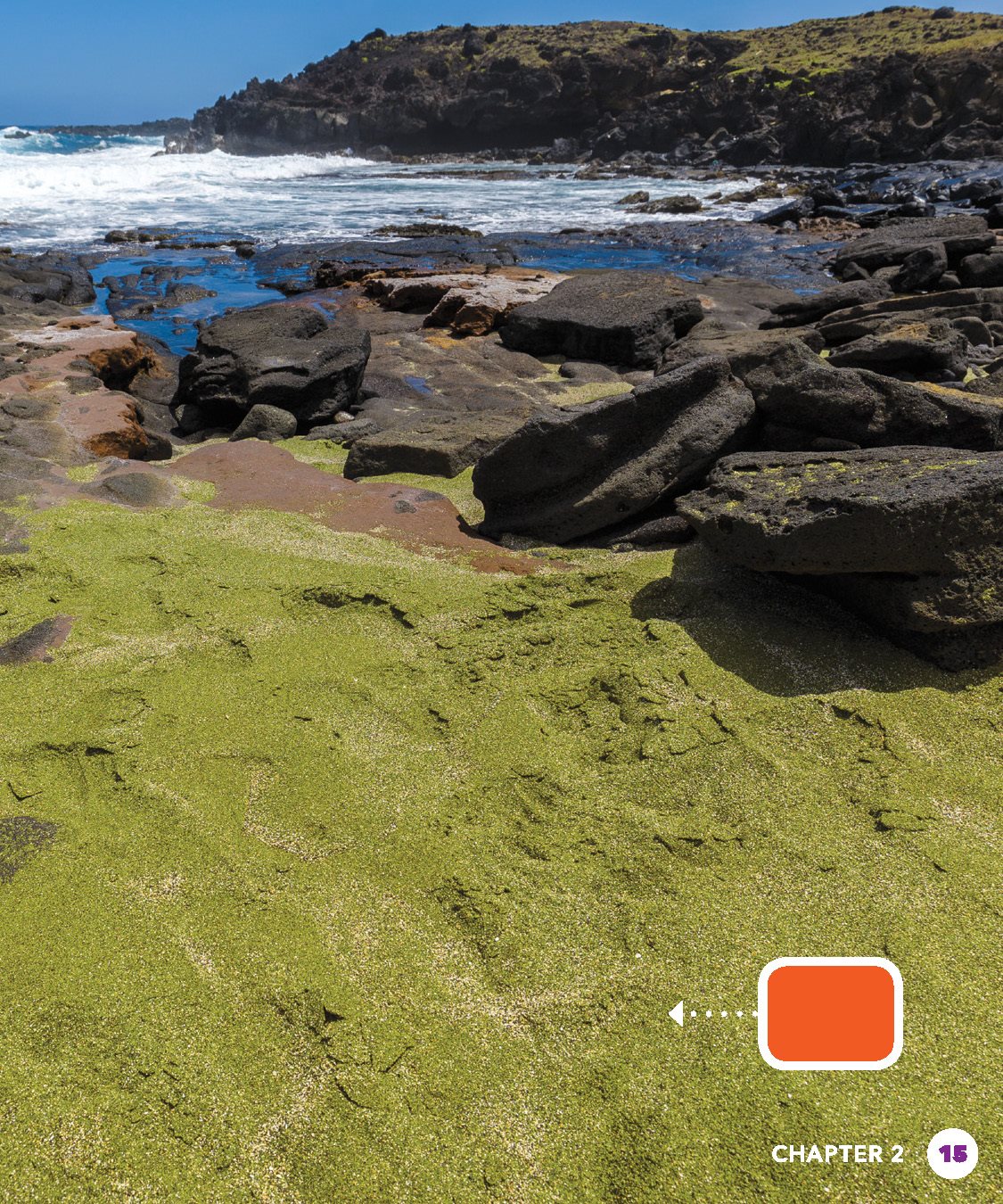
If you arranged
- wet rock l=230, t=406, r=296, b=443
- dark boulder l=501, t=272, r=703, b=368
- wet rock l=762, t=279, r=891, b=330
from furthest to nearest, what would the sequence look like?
wet rock l=762, t=279, r=891, b=330 → dark boulder l=501, t=272, r=703, b=368 → wet rock l=230, t=406, r=296, b=443

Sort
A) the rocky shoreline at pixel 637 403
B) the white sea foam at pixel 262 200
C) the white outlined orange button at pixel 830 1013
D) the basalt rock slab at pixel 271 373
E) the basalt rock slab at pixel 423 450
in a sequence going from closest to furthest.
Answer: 1. the white outlined orange button at pixel 830 1013
2. the rocky shoreline at pixel 637 403
3. the basalt rock slab at pixel 423 450
4. the basalt rock slab at pixel 271 373
5. the white sea foam at pixel 262 200

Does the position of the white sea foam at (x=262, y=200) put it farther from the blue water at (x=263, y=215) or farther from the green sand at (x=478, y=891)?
the green sand at (x=478, y=891)

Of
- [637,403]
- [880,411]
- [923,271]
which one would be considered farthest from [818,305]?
[637,403]

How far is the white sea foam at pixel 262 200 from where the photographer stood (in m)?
22.0

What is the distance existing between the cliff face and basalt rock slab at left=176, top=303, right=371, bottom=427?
1585 inches

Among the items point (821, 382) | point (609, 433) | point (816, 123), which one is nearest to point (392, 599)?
point (609, 433)

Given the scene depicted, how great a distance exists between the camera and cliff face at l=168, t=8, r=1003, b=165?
40531 millimetres

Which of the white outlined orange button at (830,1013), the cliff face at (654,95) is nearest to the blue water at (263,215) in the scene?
the white outlined orange button at (830,1013)

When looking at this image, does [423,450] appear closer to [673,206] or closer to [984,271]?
[984,271]

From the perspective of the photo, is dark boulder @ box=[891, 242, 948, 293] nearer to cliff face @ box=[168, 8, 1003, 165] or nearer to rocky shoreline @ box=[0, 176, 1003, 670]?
rocky shoreline @ box=[0, 176, 1003, 670]

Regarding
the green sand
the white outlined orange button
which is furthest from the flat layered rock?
the white outlined orange button

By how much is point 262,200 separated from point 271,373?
89.4 feet

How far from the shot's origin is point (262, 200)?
29531 mm

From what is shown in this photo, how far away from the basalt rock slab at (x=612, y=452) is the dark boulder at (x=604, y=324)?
14.6 feet
